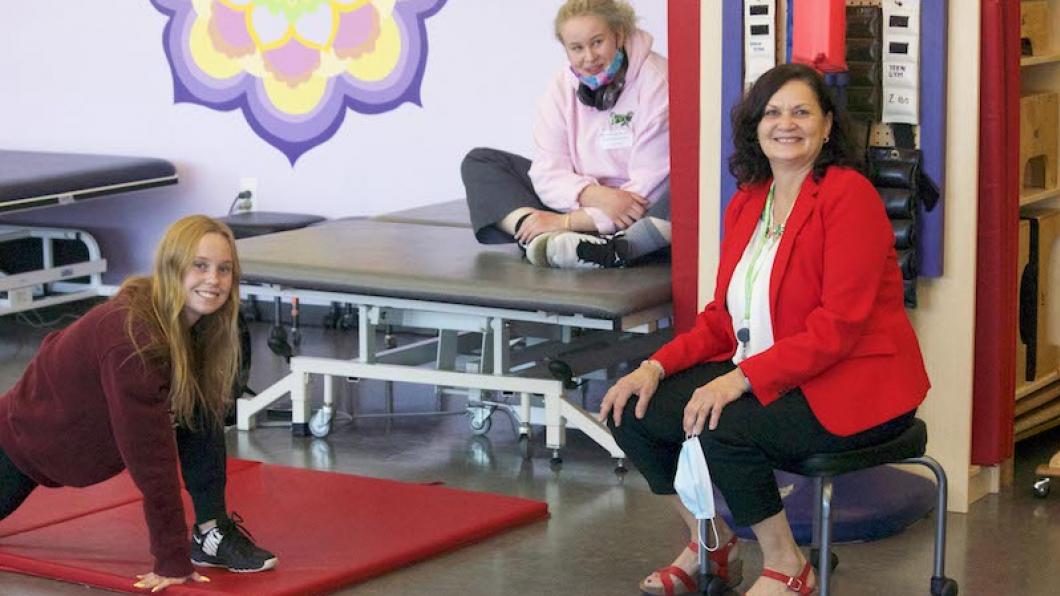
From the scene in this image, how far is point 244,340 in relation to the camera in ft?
16.1

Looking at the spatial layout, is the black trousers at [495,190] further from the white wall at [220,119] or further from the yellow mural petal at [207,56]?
the yellow mural petal at [207,56]

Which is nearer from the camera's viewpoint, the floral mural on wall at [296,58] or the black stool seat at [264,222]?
the black stool seat at [264,222]

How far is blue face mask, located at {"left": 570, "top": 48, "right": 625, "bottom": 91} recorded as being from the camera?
182 inches

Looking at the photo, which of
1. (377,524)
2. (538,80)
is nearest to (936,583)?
(377,524)

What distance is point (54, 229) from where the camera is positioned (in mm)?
6820

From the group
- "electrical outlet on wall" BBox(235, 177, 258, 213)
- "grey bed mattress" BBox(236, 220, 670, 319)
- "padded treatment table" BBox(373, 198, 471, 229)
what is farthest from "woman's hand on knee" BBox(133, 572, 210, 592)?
"electrical outlet on wall" BBox(235, 177, 258, 213)

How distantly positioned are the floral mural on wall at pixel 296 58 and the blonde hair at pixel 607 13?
167 cm

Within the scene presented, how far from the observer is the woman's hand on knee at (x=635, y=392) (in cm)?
330

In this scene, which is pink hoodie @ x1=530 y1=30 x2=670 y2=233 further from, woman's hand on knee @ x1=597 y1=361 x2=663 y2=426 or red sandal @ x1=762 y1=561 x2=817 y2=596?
red sandal @ x1=762 y1=561 x2=817 y2=596

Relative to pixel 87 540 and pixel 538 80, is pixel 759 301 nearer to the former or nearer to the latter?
pixel 87 540

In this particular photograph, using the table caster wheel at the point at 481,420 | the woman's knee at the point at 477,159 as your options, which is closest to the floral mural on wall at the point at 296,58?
the woman's knee at the point at 477,159

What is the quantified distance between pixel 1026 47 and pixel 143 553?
2500 mm

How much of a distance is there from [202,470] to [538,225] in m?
1.42

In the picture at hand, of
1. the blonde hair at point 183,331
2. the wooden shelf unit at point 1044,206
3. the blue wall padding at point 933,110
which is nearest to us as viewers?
the blonde hair at point 183,331
